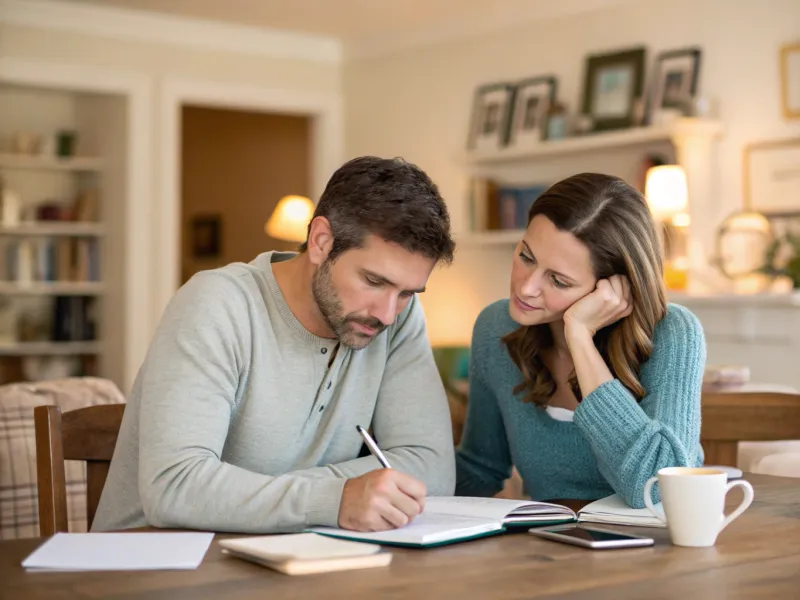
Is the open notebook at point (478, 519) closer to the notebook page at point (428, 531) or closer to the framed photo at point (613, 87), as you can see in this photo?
the notebook page at point (428, 531)

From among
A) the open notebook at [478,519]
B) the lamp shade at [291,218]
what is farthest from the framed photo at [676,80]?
the open notebook at [478,519]

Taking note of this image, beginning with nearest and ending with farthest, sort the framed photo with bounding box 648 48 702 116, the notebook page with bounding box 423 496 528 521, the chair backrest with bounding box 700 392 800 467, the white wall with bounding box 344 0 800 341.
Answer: the notebook page with bounding box 423 496 528 521
the chair backrest with bounding box 700 392 800 467
the white wall with bounding box 344 0 800 341
the framed photo with bounding box 648 48 702 116

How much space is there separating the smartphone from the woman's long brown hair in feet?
1.52

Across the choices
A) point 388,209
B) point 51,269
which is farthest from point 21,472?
point 51,269

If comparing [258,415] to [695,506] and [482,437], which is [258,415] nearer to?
[482,437]

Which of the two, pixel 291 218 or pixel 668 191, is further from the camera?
pixel 291 218

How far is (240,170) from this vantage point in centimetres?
868

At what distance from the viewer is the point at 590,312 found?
1.86 metres

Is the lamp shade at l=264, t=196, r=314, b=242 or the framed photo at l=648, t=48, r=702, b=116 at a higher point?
the framed photo at l=648, t=48, r=702, b=116

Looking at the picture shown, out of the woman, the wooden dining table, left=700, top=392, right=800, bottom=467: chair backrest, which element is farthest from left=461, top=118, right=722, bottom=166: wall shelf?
the wooden dining table

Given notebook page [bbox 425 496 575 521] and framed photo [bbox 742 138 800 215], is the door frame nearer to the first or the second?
framed photo [bbox 742 138 800 215]

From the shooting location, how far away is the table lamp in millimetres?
4793

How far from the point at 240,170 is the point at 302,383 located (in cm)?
711

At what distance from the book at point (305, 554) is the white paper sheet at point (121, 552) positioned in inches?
2.1
